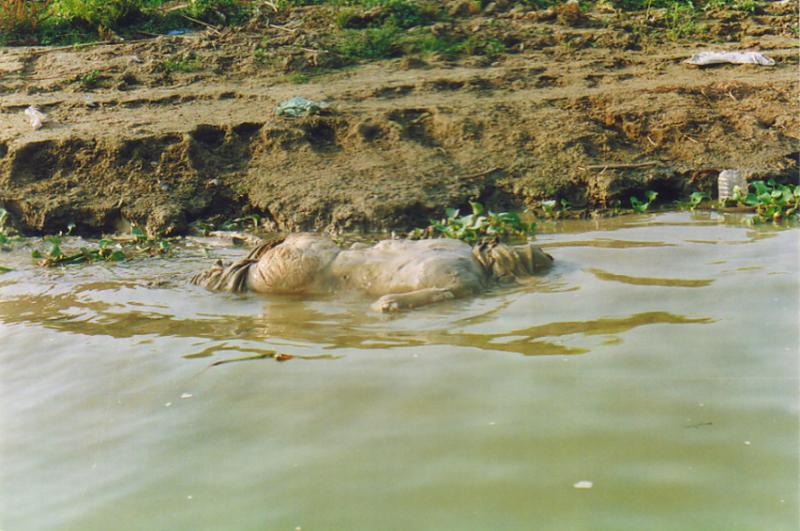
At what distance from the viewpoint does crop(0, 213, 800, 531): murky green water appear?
8.77ft

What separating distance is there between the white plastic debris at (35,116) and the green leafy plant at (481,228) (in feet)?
13.1

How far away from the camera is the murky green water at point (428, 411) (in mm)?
2674

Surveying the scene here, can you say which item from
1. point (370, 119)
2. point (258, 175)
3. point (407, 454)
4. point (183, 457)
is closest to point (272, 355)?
point (183, 457)

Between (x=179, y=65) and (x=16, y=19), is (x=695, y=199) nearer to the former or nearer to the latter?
(x=179, y=65)

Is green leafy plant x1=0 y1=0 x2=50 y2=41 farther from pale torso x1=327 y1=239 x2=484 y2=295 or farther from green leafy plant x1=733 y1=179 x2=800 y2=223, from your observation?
green leafy plant x1=733 y1=179 x2=800 y2=223

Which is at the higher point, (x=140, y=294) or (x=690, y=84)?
(x=690, y=84)

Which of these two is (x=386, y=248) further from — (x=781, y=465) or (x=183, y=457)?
(x=781, y=465)

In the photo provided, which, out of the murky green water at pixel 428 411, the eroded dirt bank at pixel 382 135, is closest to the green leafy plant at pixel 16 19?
the eroded dirt bank at pixel 382 135

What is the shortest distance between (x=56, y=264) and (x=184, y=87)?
3560 mm

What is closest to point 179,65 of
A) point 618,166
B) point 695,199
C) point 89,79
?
point 89,79

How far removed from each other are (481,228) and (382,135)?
196 cm

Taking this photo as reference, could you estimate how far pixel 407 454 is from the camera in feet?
9.73

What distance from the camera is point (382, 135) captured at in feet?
27.8

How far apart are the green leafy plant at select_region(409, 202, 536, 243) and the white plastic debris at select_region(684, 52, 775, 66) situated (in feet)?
12.7
